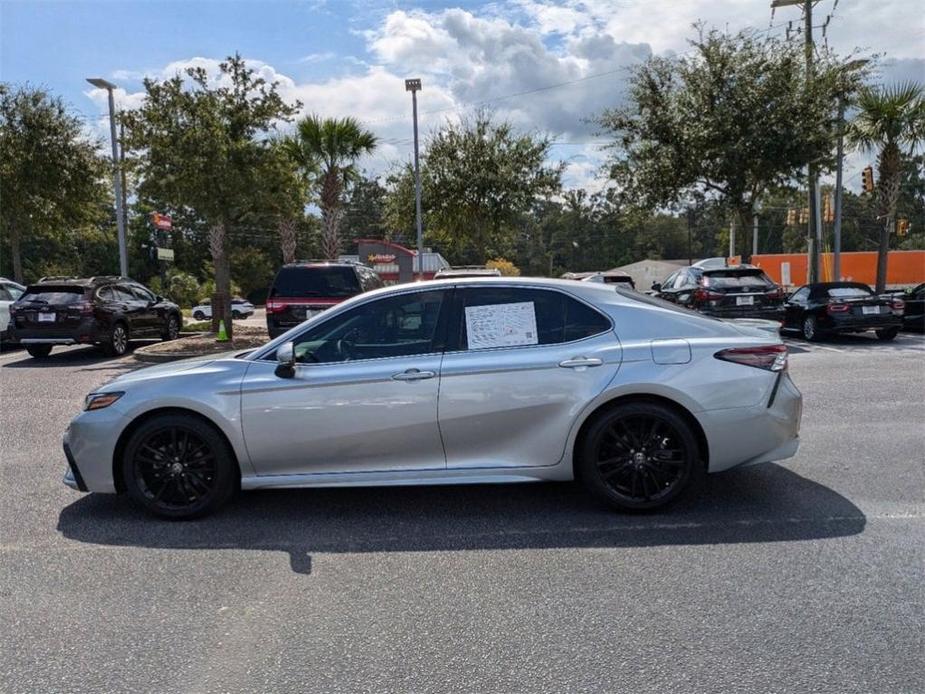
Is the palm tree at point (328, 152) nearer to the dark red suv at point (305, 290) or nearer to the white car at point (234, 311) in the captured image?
the dark red suv at point (305, 290)

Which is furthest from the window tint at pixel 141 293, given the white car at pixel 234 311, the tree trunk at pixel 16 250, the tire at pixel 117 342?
the white car at pixel 234 311

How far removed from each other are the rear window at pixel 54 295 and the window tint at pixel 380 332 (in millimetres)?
10819

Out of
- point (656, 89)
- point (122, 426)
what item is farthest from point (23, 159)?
point (122, 426)

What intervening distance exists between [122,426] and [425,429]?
1986 mm

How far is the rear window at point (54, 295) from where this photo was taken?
13711mm

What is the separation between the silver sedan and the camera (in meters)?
4.74

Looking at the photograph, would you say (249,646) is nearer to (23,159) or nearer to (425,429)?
(425,429)

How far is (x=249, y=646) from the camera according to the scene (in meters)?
3.33

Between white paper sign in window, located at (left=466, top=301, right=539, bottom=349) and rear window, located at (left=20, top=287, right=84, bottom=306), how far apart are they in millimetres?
11439

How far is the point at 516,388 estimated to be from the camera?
474 cm

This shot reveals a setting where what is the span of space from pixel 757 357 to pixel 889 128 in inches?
700

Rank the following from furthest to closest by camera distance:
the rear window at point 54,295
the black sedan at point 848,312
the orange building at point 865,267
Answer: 1. the orange building at point 865,267
2. the black sedan at point 848,312
3. the rear window at point 54,295

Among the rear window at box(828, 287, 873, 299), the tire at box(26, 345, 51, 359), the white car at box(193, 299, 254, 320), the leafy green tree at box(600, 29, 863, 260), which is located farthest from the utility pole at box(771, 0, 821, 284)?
the white car at box(193, 299, 254, 320)

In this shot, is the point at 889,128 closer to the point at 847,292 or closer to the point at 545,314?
the point at 847,292
